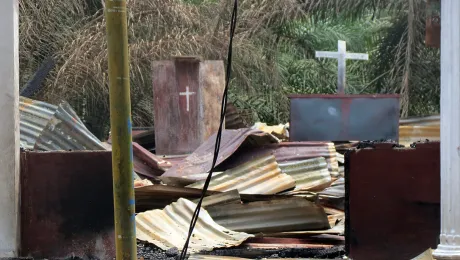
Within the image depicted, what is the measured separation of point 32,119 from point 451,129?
5304 mm

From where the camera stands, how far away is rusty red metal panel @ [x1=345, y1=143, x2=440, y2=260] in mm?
7434

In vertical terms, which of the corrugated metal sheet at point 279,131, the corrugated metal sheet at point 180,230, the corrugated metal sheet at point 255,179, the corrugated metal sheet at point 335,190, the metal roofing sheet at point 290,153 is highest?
the corrugated metal sheet at point 279,131

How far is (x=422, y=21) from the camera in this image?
79.3 ft

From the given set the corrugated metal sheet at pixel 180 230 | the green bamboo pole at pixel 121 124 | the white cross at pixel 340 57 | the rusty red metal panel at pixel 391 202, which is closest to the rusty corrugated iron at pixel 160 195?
the corrugated metal sheet at pixel 180 230

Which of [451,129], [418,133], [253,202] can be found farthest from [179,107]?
[451,129]

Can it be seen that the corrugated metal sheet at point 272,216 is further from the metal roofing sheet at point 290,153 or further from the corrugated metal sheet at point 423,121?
the corrugated metal sheet at point 423,121

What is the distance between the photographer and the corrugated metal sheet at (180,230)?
29.4ft

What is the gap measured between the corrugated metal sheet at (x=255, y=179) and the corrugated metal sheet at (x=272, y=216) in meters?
0.46

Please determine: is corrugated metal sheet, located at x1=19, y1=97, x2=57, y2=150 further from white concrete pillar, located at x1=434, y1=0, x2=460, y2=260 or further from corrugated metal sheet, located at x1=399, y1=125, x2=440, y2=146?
corrugated metal sheet, located at x1=399, y1=125, x2=440, y2=146

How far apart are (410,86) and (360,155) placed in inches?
664

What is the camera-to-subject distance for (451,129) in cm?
570

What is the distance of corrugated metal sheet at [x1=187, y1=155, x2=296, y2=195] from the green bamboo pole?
19.5ft

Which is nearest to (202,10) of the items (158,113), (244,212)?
(158,113)

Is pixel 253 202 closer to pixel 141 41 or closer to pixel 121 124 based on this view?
pixel 121 124
